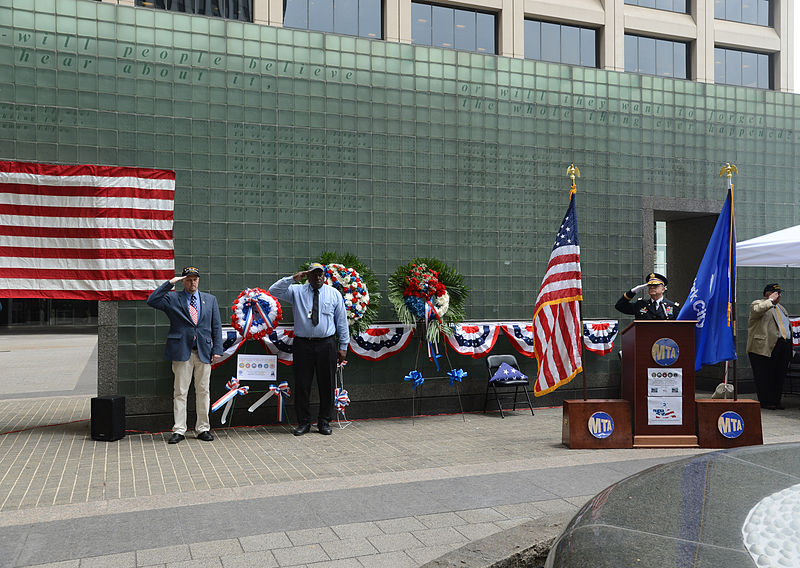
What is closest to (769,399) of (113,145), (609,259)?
(609,259)

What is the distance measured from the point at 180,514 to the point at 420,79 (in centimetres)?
728

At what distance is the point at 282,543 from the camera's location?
4.49 m

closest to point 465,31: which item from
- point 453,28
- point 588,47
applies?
point 453,28

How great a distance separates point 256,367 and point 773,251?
24.5ft

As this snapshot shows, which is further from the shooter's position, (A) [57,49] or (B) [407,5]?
(B) [407,5]

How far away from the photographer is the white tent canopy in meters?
10.1

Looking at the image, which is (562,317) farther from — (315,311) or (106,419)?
(106,419)

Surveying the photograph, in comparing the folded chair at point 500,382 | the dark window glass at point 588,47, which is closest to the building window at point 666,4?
the dark window glass at point 588,47

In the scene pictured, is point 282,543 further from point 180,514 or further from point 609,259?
point 609,259

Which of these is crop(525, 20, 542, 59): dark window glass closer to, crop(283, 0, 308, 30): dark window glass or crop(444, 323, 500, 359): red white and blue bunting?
crop(283, 0, 308, 30): dark window glass

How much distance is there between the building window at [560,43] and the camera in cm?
1305

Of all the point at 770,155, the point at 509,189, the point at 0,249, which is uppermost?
the point at 770,155

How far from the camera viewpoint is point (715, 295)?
27.2 feet

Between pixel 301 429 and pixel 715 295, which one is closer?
pixel 715 295
